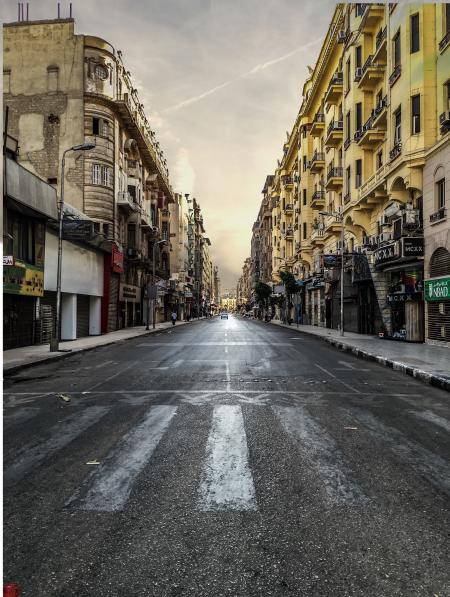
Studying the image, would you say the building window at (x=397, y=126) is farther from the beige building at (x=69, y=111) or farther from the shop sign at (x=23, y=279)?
the beige building at (x=69, y=111)

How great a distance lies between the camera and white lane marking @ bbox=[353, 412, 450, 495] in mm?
4469

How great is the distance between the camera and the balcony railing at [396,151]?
2240 cm

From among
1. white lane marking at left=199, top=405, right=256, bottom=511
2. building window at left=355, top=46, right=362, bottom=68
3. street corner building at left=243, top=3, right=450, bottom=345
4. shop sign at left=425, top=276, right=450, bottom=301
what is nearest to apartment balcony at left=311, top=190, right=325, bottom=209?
street corner building at left=243, top=3, right=450, bottom=345

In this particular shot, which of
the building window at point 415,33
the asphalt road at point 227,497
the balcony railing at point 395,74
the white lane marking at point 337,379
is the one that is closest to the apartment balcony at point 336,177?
the balcony railing at point 395,74

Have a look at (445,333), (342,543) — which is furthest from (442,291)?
(342,543)

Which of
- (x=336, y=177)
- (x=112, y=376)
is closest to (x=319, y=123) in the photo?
(x=336, y=177)

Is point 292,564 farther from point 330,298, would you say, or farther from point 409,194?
point 330,298

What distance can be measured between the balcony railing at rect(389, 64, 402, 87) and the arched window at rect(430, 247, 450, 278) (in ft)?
31.6

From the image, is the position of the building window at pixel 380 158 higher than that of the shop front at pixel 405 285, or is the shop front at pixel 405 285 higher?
the building window at pixel 380 158

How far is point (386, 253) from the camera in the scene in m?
24.5

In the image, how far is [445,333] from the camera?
19.9 metres

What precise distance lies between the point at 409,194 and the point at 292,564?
2316 cm

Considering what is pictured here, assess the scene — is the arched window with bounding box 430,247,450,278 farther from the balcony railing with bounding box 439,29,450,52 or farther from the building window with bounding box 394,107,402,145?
the balcony railing with bounding box 439,29,450,52

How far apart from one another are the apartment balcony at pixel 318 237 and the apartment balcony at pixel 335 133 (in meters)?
8.29
